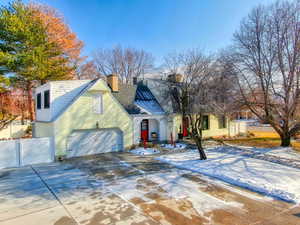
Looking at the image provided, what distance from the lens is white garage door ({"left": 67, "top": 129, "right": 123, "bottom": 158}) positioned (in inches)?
459

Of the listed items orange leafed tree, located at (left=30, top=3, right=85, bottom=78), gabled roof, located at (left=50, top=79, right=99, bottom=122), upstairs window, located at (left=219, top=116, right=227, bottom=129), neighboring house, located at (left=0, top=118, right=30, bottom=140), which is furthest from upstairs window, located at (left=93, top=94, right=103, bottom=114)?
upstairs window, located at (left=219, top=116, right=227, bottom=129)

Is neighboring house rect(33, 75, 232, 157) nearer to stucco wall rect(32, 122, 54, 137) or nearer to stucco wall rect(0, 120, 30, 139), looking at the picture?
stucco wall rect(32, 122, 54, 137)

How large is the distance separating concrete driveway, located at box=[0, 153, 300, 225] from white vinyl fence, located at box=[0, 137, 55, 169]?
110cm

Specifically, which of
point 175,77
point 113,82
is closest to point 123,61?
point 113,82

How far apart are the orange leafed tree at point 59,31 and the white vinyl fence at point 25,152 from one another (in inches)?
467

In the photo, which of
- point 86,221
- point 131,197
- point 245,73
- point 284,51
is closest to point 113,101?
point 131,197

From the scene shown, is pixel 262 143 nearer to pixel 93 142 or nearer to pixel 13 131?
pixel 93 142

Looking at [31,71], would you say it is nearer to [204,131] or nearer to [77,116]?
[77,116]

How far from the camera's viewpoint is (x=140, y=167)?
30.0 feet

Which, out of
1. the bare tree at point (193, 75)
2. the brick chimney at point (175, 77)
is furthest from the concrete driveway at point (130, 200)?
the brick chimney at point (175, 77)

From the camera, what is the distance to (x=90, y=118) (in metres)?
12.1

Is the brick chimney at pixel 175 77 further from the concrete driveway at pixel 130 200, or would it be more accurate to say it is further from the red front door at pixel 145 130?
the concrete driveway at pixel 130 200

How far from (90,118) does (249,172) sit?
976 centimetres

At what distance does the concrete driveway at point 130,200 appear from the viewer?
459 cm
